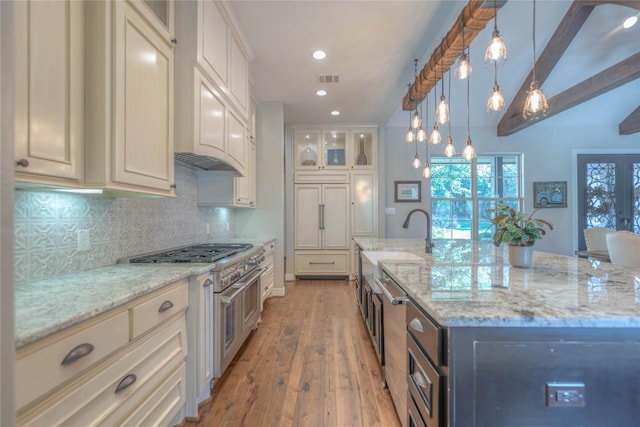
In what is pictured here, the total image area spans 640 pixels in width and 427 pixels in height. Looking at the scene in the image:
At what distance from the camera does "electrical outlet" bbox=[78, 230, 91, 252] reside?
145 centimetres

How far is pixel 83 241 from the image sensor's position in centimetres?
147

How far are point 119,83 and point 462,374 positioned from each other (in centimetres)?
174

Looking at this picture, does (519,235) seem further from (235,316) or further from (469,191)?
(469,191)

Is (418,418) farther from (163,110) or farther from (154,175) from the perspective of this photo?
(163,110)

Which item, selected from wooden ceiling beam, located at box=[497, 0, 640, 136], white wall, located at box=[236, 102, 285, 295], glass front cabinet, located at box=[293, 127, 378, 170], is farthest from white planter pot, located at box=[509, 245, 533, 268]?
glass front cabinet, located at box=[293, 127, 378, 170]

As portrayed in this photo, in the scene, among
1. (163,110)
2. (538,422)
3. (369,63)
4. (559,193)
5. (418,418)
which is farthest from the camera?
(559,193)

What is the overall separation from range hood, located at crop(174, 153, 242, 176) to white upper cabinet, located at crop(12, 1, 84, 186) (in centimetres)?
81

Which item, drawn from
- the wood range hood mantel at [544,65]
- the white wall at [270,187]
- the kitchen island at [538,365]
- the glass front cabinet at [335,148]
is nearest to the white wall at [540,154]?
the wood range hood mantel at [544,65]

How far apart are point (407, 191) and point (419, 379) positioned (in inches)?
185

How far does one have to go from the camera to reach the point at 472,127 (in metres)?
5.44

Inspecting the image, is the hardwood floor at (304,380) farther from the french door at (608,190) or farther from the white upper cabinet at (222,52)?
the french door at (608,190)

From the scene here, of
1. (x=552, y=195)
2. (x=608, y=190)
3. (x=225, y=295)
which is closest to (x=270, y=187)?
(x=225, y=295)

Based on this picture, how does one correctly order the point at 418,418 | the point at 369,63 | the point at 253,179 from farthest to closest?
the point at 253,179, the point at 369,63, the point at 418,418

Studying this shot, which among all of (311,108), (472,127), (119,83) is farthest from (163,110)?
(472,127)
